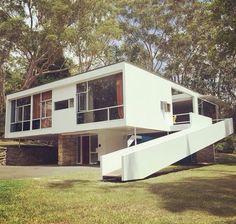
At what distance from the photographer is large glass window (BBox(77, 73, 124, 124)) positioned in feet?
64.6

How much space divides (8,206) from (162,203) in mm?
3713

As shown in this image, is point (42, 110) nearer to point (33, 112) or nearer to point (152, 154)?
point (33, 112)

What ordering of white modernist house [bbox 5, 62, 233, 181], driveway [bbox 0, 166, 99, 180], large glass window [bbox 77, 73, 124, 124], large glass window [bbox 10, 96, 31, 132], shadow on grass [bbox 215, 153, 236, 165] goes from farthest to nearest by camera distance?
large glass window [bbox 10, 96, 31, 132]
shadow on grass [bbox 215, 153, 236, 165]
large glass window [bbox 77, 73, 124, 124]
white modernist house [bbox 5, 62, 233, 181]
driveway [bbox 0, 166, 99, 180]

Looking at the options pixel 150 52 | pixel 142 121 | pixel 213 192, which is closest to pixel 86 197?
pixel 213 192

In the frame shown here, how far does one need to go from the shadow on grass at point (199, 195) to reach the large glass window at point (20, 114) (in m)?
15.7

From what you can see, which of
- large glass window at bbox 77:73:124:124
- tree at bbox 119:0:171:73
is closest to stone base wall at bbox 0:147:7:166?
large glass window at bbox 77:73:124:124

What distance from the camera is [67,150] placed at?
2255 centimetres

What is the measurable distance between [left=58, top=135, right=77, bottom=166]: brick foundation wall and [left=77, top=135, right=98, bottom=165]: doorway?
0.35m

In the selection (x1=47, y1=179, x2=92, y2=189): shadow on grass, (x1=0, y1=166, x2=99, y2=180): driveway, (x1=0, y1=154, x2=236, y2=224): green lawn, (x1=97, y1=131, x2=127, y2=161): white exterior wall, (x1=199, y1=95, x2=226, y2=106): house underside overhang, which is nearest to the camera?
(x1=0, y1=154, x2=236, y2=224): green lawn

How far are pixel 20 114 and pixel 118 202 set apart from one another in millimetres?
19102

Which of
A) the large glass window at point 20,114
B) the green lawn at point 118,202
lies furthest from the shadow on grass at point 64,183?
the large glass window at point 20,114

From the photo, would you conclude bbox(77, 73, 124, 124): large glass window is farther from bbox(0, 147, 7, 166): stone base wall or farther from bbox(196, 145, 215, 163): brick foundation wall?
bbox(196, 145, 215, 163): brick foundation wall

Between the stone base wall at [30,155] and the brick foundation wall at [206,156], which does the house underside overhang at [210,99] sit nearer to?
the brick foundation wall at [206,156]

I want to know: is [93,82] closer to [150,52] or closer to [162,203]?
[162,203]
